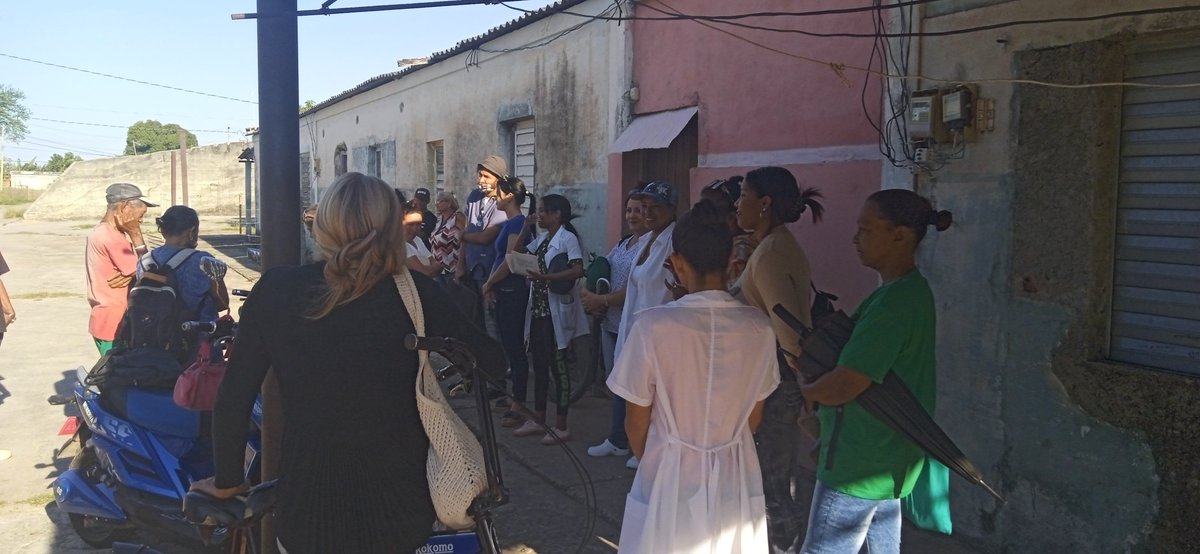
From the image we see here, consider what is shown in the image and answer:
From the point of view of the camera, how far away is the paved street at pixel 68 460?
460 cm

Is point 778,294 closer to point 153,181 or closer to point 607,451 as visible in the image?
point 607,451

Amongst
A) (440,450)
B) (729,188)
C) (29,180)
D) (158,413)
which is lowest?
(158,413)

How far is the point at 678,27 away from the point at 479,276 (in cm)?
261

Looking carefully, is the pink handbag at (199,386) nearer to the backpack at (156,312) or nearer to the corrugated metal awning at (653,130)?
the backpack at (156,312)

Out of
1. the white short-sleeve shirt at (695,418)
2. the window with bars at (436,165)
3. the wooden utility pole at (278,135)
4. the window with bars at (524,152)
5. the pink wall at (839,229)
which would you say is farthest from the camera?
the window with bars at (436,165)

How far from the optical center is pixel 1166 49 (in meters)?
3.76

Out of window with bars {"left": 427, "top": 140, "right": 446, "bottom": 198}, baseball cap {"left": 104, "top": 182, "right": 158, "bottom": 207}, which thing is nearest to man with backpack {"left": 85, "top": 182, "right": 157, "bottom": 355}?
baseball cap {"left": 104, "top": 182, "right": 158, "bottom": 207}

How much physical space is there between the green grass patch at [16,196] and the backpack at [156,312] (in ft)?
198

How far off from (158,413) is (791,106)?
4.10m

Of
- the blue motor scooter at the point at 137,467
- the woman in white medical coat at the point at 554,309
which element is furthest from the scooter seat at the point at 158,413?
the woman in white medical coat at the point at 554,309

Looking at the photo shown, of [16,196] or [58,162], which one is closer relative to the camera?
[16,196]

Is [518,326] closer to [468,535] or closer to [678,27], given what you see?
[678,27]

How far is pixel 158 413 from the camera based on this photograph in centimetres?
420

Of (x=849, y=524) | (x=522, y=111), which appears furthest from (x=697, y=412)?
(x=522, y=111)
